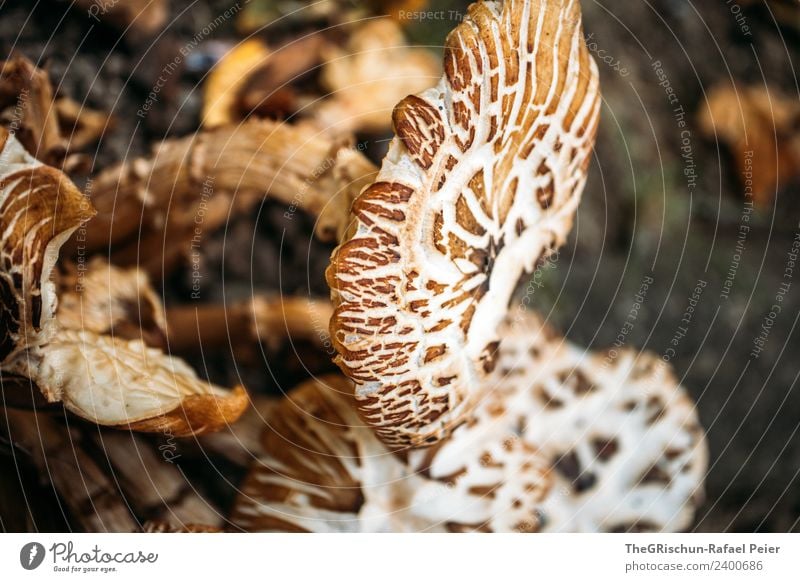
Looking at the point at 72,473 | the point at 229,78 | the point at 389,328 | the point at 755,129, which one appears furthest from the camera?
the point at 755,129

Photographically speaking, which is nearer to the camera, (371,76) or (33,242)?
(33,242)

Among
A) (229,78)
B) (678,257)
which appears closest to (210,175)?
(229,78)

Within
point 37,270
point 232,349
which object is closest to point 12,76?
point 37,270

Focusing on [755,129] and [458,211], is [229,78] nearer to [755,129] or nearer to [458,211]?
[458,211]

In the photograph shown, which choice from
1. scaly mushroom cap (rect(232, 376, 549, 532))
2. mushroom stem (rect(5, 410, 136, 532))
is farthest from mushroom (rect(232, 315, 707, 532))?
mushroom stem (rect(5, 410, 136, 532))

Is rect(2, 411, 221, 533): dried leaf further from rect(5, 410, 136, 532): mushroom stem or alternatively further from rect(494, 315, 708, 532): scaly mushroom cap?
rect(494, 315, 708, 532): scaly mushroom cap

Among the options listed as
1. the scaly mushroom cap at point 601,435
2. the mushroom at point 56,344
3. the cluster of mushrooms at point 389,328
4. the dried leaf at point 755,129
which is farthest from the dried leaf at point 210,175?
the dried leaf at point 755,129
